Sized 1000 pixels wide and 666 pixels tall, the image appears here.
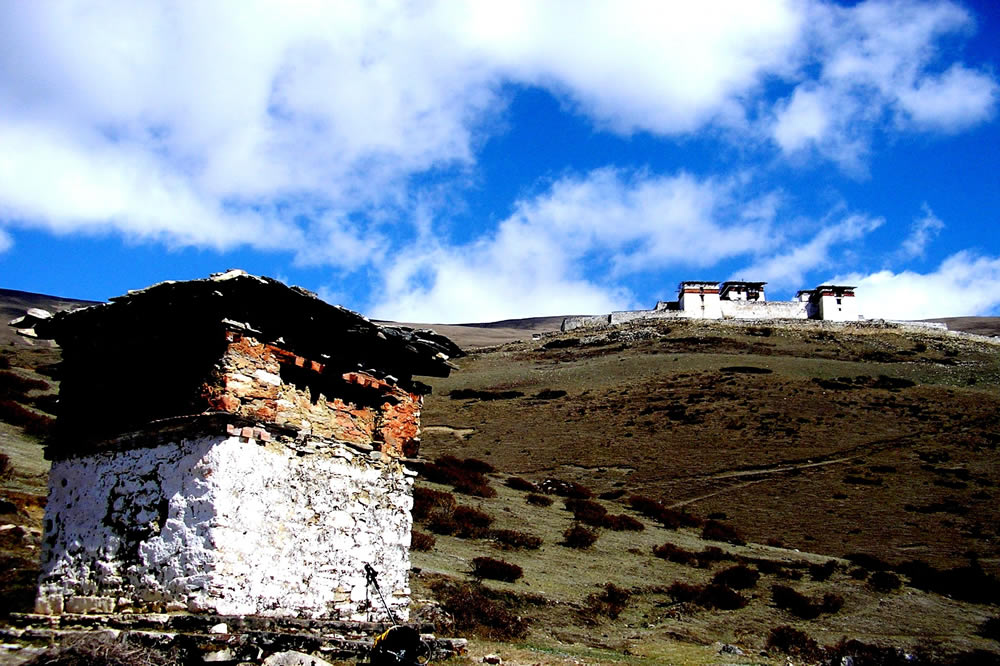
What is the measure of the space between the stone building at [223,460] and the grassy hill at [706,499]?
218cm

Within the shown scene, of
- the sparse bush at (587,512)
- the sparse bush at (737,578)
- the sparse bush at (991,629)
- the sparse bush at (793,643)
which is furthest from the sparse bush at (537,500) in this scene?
the sparse bush at (991,629)

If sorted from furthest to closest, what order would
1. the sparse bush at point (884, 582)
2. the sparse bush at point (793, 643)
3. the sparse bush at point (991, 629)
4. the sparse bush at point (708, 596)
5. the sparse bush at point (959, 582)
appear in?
the sparse bush at point (959, 582) < the sparse bush at point (884, 582) < the sparse bush at point (991, 629) < the sparse bush at point (708, 596) < the sparse bush at point (793, 643)

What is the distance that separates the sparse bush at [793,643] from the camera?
17.5 meters

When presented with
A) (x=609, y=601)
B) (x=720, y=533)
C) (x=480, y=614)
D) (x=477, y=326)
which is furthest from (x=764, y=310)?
(x=477, y=326)

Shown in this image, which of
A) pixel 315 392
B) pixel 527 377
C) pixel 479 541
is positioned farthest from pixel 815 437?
pixel 315 392

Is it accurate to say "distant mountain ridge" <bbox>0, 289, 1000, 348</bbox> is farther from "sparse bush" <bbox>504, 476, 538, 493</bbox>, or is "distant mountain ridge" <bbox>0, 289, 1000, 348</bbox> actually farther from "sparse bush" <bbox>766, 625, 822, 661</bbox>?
"sparse bush" <bbox>766, 625, 822, 661</bbox>

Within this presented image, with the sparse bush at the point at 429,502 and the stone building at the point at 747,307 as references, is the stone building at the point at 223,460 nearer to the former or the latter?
the sparse bush at the point at 429,502

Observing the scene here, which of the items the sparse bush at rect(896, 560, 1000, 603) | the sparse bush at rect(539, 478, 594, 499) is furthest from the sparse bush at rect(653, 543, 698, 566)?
the sparse bush at rect(539, 478, 594, 499)

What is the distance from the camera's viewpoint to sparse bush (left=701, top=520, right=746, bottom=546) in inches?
1148

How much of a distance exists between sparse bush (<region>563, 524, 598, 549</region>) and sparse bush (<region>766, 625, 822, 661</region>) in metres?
6.42

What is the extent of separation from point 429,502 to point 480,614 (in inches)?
356

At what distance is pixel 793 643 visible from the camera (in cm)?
1791

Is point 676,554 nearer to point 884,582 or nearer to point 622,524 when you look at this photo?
point 622,524

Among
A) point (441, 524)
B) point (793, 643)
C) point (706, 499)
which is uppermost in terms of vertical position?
point (706, 499)
